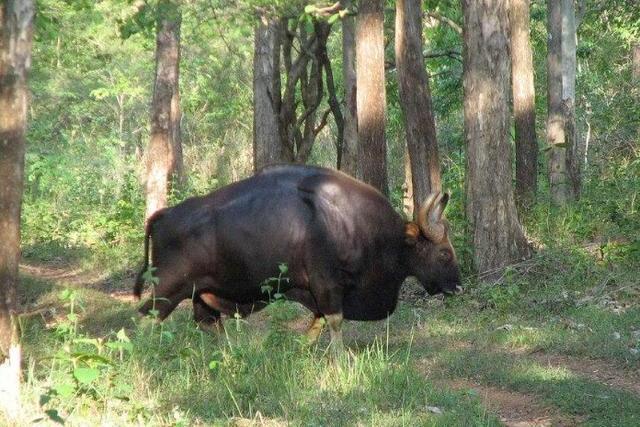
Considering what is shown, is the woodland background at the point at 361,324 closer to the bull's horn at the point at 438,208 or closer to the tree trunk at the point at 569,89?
the tree trunk at the point at 569,89

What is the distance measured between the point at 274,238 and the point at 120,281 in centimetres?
783

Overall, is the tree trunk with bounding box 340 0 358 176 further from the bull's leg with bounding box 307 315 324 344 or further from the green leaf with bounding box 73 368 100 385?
the green leaf with bounding box 73 368 100 385

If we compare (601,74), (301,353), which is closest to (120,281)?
(301,353)

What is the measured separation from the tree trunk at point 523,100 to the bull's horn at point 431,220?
696 cm

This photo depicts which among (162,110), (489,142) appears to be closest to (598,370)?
(489,142)

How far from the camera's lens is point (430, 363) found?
30.5ft

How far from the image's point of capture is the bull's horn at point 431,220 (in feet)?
33.4

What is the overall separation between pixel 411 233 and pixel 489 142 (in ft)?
9.76

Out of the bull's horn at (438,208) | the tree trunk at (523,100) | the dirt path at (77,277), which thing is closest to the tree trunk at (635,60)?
the tree trunk at (523,100)

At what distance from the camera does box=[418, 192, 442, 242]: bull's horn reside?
10180mm

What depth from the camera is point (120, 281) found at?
17.0 m

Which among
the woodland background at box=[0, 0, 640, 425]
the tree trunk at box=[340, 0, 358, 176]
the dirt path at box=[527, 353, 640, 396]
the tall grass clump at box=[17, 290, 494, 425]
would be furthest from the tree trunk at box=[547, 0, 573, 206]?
the tall grass clump at box=[17, 290, 494, 425]

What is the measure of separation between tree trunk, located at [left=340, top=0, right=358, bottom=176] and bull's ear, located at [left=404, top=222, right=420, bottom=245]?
7.82 meters

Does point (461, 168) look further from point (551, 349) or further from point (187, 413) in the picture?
point (187, 413)
